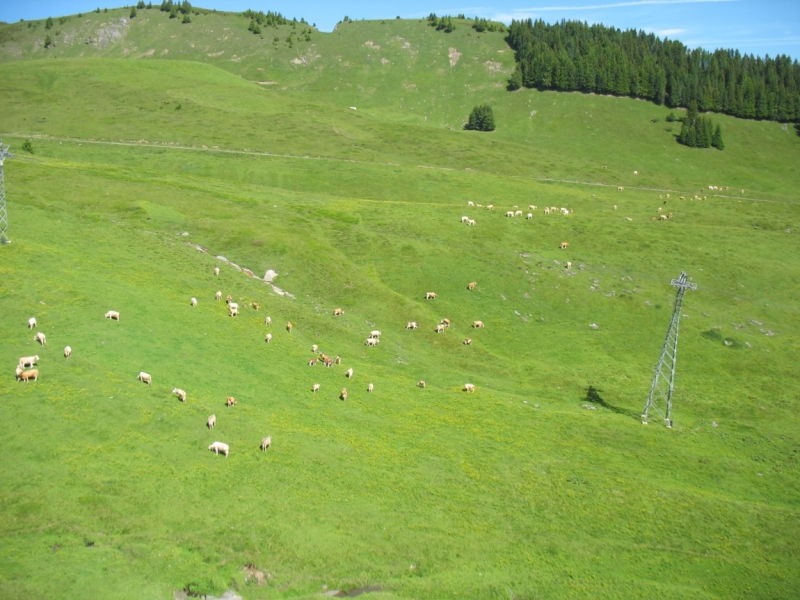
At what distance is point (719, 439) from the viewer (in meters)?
46.1

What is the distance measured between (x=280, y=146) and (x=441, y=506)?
115 m

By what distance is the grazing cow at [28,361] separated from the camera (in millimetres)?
36750

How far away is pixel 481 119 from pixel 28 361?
17071cm

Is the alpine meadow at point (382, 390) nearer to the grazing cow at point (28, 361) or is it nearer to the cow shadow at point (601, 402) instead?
the grazing cow at point (28, 361)

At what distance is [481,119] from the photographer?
190 m

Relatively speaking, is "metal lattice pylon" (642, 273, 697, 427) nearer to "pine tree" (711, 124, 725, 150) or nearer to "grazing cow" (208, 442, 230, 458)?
"grazing cow" (208, 442, 230, 458)

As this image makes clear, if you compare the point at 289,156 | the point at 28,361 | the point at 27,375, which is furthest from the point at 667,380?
the point at 289,156

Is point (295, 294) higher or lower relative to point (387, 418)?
higher

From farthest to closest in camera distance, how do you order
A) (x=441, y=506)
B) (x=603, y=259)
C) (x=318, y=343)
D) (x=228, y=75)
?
(x=228, y=75), (x=603, y=259), (x=318, y=343), (x=441, y=506)

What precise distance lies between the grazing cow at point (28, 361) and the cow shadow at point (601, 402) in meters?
41.0

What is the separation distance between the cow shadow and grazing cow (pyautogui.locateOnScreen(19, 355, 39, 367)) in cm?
4096

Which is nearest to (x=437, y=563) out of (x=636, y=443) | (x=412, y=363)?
(x=636, y=443)

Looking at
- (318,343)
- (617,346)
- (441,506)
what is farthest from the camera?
(617,346)

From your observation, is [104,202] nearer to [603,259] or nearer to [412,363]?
[412,363]
